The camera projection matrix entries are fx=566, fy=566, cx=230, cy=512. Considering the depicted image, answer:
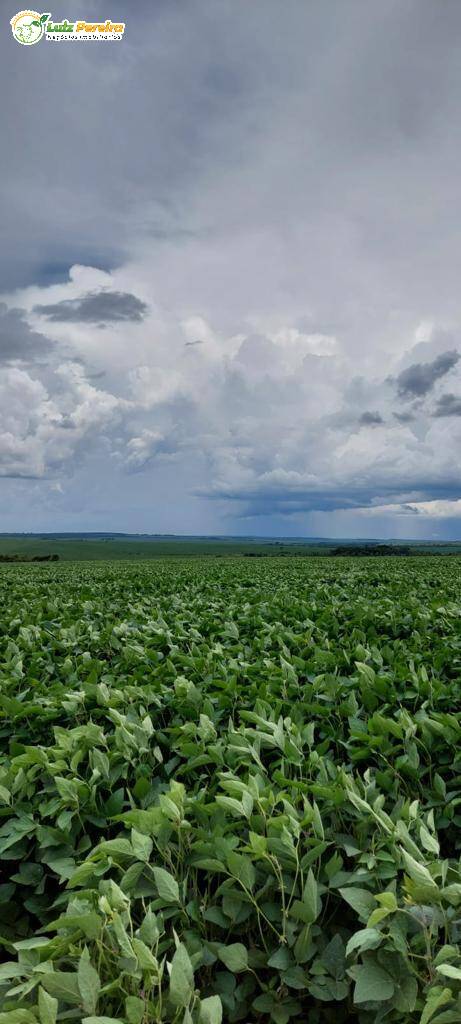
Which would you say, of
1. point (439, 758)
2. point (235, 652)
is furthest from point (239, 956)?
point (235, 652)

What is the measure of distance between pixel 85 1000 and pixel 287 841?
0.91m

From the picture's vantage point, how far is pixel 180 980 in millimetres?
1893

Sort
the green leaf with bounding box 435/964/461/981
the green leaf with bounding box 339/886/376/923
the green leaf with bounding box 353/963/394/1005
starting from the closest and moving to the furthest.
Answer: the green leaf with bounding box 435/964/461/981
the green leaf with bounding box 353/963/394/1005
the green leaf with bounding box 339/886/376/923

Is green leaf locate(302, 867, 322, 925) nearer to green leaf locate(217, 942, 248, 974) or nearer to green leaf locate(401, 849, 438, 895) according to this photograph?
green leaf locate(217, 942, 248, 974)

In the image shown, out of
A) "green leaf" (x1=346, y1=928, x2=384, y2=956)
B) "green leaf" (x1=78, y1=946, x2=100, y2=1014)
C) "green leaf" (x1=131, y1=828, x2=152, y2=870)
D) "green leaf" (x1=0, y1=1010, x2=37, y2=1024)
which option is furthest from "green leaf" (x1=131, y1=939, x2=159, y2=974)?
"green leaf" (x1=346, y1=928, x2=384, y2=956)

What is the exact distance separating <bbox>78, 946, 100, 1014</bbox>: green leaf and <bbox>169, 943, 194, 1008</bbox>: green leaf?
269mm

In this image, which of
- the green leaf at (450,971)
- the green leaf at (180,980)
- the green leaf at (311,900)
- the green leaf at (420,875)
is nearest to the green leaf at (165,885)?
the green leaf at (180,980)

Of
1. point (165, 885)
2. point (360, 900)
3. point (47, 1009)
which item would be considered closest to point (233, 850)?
point (165, 885)

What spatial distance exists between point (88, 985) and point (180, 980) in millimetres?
329

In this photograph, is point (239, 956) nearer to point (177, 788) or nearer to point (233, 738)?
point (177, 788)

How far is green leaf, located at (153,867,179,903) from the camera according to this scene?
2357 mm

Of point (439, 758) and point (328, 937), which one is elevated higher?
point (439, 758)

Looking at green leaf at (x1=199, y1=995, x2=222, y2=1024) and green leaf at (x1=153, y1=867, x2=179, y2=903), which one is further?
green leaf at (x1=153, y1=867, x2=179, y2=903)

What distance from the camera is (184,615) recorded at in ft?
30.4
